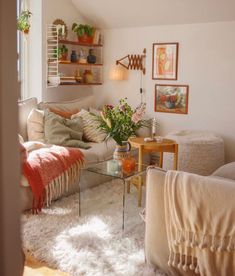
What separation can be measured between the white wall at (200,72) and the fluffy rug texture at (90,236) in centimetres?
182

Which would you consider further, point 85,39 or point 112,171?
point 85,39

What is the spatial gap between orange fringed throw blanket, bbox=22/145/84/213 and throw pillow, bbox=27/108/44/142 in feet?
1.30

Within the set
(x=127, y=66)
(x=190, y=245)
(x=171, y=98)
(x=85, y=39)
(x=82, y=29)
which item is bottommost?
(x=190, y=245)

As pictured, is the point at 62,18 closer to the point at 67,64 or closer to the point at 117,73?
the point at 67,64

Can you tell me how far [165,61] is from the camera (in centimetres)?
544

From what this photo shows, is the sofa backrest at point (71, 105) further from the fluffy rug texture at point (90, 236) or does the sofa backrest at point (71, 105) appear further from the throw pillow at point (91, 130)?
the fluffy rug texture at point (90, 236)

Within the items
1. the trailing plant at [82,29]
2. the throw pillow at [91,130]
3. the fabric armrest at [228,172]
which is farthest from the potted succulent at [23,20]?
the fabric armrest at [228,172]

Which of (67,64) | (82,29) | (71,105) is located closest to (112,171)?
(71,105)

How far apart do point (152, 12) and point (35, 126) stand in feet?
7.33

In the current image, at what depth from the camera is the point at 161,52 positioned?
5.45 meters

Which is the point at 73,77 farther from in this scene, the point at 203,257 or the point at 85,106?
the point at 203,257

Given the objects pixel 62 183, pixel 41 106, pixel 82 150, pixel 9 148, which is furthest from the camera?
pixel 41 106

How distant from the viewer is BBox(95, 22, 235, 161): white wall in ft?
16.5

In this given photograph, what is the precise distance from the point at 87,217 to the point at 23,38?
2.92 m
